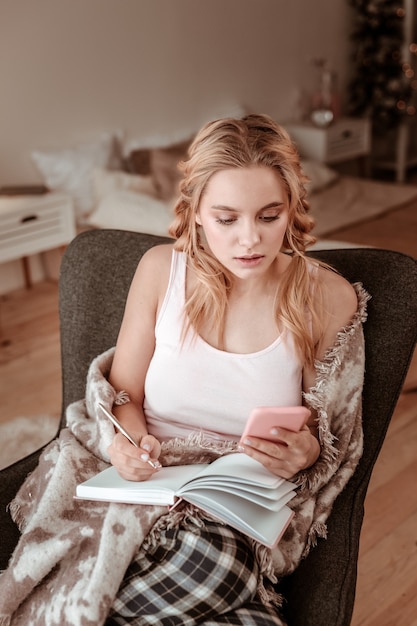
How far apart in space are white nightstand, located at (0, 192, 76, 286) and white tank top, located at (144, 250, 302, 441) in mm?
2419

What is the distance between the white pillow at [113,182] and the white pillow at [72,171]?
5 cm

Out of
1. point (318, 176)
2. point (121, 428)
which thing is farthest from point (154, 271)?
point (318, 176)

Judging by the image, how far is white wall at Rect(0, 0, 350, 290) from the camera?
13.5 feet

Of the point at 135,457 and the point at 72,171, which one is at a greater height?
the point at 135,457

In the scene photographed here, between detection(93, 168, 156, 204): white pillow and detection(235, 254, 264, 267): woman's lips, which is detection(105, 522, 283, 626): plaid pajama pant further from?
detection(93, 168, 156, 204): white pillow

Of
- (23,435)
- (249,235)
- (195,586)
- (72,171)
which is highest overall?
(249,235)

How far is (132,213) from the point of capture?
13.0 feet

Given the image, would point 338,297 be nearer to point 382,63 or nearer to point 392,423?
point 392,423

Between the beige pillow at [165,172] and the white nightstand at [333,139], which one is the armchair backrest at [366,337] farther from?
the white nightstand at [333,139]

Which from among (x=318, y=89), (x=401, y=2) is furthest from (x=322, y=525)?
(x=401, y=2)

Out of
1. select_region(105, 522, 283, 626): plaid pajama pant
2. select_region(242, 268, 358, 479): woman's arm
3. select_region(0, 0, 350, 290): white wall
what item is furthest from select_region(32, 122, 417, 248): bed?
select_region(105, 522, 283, 626): plaid pajama pant

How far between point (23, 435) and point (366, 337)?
146 cm

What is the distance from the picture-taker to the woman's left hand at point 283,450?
4.21 feet

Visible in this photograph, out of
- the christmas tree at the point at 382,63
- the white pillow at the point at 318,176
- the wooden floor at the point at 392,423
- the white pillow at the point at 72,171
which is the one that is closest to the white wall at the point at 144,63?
the white pillow at the point at 72,171
